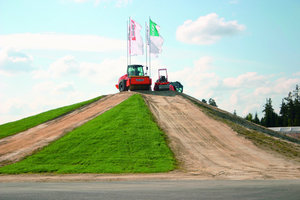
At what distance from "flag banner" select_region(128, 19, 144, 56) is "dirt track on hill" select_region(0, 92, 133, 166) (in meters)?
6.44

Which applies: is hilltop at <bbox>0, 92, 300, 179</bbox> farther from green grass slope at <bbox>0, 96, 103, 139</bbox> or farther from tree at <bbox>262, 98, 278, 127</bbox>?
tree at <bbox>262, 98, 278, 127</bbox>

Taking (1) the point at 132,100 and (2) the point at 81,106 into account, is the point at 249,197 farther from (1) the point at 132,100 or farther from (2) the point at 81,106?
(2) the point at 81,106

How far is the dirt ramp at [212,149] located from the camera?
2217 centimetres

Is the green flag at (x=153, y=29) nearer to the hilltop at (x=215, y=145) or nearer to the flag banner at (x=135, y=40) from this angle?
the flag banner at (x=135, y=40)

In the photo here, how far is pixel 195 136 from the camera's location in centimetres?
3052

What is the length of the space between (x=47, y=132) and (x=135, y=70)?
1763 centimetres

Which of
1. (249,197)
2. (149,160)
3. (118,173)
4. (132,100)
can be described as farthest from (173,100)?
(249,197)

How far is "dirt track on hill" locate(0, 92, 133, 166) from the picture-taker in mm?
28031

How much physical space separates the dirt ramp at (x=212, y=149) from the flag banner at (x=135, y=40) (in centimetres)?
1125

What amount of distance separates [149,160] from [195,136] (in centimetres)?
727

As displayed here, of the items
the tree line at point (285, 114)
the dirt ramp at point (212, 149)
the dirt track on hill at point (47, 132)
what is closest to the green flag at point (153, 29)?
the dirt track on hill at point (47, 132)

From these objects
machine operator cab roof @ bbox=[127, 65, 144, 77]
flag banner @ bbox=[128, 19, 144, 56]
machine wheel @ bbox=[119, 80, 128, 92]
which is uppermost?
flag banner @ bbox=[128, 19, 144, 56]

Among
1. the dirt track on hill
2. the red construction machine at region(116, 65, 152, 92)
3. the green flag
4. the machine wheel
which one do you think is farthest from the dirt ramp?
the green flag

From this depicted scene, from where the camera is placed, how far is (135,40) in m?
48.4
